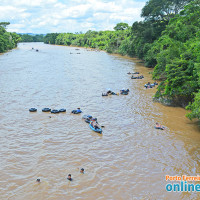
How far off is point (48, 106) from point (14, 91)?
A: 28.6ft

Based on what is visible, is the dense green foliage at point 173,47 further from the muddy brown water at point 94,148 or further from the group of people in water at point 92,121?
the group of people in water at point 92,121

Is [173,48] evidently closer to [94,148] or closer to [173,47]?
[173,47]

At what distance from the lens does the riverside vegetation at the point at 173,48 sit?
73.9 feet

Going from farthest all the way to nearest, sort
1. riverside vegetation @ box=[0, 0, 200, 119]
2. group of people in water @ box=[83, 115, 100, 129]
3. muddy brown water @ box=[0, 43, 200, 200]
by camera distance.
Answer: riverside vegetation @ box=[0, 0, 200, 119] → group of people in water @ box=[83, 115, 100, 129] → muddy brown water @ box=[0, 43, 200, 200]

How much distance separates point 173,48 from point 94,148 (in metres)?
17.7

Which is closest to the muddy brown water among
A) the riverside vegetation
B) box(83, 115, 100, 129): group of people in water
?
box(83, 115, 100, 129): group of people in water

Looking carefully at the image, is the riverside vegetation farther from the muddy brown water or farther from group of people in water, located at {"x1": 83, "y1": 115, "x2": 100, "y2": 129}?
group of people in water, located at {"x1": 83, "y1": 115, "x2": 100, "y2": 129}

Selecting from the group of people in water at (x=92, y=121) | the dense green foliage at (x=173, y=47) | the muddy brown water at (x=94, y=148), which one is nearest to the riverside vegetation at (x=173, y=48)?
the dense green foliage at (x=173, y=47)

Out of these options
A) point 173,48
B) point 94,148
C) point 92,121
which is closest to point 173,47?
point 173,48

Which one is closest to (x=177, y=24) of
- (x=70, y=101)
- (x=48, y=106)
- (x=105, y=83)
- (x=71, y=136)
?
(x=105, y=83)

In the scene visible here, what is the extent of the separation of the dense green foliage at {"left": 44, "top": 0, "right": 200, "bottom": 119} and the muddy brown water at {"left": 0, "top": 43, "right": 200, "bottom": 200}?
2.61 m

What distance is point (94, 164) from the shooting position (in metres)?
15.4

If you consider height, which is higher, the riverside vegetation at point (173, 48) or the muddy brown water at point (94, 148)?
the riverside vegetation at point (173, 48)

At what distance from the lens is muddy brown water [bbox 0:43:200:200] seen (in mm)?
13086
